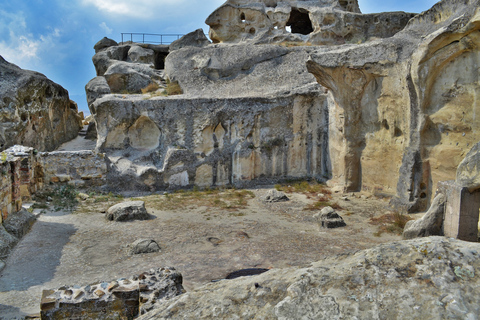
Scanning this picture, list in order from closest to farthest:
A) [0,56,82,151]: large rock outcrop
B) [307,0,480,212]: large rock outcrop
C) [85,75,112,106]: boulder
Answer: [307,0,480,212]: large rock outcrop → [0,56,82,151]: large rock outcrop → [85,75,112,106]: boulder

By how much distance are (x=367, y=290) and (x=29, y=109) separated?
45.6 ft

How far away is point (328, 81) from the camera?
11.0 metres

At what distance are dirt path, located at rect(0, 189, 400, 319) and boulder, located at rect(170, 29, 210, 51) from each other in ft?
43.8

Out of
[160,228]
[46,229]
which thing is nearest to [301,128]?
[160,228]

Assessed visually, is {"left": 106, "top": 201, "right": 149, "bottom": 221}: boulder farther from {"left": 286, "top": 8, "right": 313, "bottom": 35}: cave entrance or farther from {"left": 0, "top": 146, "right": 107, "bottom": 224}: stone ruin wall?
{"left": 286, "top": 8, "right": 313, "bottom": 35}: cave entrance

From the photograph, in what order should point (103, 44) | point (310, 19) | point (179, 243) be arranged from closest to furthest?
1. point (179, 243)
2. point (310, 19)
3. point (103, 44)

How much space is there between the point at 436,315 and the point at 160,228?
278 inches

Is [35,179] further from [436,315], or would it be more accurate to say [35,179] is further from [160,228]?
[436,315]

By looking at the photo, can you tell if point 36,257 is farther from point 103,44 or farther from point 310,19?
point 103,44

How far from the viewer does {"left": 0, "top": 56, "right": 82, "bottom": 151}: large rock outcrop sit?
12344 mm

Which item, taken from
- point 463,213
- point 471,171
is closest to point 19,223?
point 463,213

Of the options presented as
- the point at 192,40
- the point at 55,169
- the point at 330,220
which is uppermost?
the point at 192,40

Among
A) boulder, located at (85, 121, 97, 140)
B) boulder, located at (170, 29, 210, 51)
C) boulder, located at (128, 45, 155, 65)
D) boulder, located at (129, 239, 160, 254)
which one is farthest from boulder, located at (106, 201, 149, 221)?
boulder, located at (128, 45, 155, 65)

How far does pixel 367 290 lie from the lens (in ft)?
6.60
